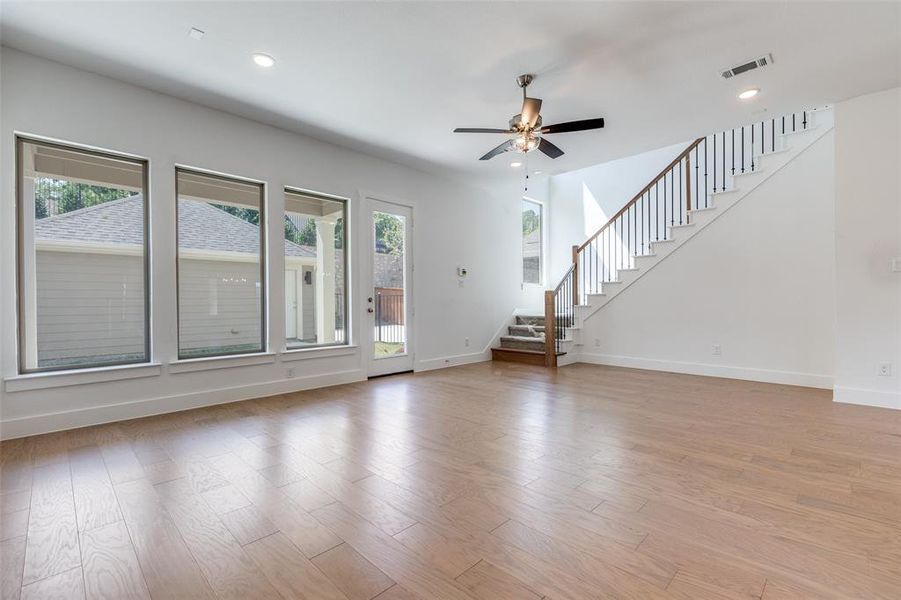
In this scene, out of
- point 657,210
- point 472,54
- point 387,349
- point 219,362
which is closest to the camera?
point 472,54

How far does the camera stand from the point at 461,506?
6.99 ft

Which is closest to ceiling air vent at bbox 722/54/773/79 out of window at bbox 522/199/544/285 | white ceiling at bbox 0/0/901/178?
white ceiling at bbox 0/0/901/178

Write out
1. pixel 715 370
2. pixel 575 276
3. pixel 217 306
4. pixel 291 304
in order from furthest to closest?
1. pixel 575 276
2. pixel 715 370
3. pixel 291 304
4. pixel 217 306

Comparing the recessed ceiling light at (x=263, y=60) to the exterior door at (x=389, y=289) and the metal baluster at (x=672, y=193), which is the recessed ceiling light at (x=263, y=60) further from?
the metal baluster at (x=672, y=193)

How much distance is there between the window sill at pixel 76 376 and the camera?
3.26m

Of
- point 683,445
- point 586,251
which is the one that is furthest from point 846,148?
point 586,251

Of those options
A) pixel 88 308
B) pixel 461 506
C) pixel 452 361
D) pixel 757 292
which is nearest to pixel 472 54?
pixel 461 506

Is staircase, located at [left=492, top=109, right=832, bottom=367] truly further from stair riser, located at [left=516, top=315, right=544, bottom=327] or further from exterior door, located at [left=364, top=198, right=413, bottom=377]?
exterior door, located at [left=364, top=198, right=413, bottom=377]

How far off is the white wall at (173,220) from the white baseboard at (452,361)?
0.03 m

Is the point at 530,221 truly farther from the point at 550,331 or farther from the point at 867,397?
the point at 867,397

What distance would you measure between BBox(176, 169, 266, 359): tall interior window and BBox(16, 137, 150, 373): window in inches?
14.1

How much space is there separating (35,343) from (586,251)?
8013mm

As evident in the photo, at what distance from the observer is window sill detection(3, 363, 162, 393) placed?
3.26 meters

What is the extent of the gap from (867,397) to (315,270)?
20.5 ft
